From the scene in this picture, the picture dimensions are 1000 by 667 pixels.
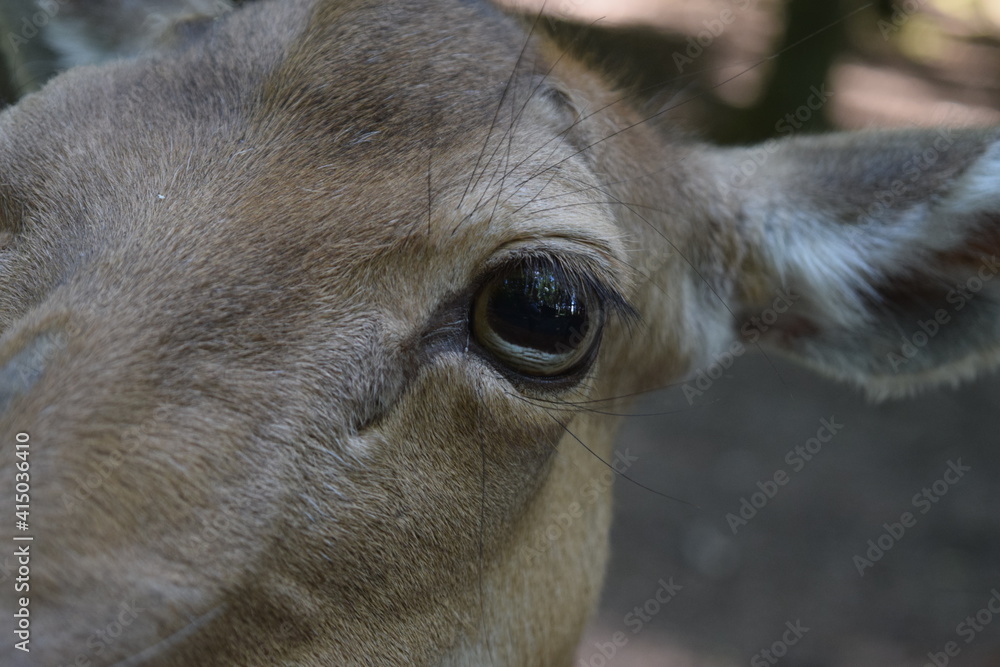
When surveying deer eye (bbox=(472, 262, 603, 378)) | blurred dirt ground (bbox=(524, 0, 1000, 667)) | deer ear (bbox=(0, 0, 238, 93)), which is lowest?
blurred dirt ground (bbox=(524, 0, 1000, 667))

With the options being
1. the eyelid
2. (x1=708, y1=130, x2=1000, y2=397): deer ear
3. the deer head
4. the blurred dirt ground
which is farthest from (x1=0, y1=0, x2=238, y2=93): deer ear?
the blurred dirt ground

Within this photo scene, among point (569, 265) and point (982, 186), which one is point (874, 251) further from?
point (569, 265)

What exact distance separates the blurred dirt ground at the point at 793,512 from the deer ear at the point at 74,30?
322cm

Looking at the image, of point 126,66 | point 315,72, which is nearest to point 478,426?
point 315,72

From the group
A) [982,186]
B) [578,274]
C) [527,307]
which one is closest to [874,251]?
[982,186]

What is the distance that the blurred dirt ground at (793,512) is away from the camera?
293 inches

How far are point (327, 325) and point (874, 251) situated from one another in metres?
2.26

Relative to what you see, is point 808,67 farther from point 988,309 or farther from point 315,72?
point 315,72

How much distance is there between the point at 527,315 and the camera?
244 cm

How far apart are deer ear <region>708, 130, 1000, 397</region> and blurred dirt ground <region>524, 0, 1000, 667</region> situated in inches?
89.5

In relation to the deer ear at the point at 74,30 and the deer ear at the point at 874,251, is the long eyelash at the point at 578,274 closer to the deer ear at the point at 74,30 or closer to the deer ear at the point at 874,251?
the deer ear at the point at 874,251

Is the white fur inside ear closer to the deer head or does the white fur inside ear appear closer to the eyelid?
the deer head

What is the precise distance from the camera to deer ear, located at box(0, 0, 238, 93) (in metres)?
3.76

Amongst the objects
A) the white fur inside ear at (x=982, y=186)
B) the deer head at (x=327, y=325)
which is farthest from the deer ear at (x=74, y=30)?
the white fur inside ear at (x=982, y=186)
